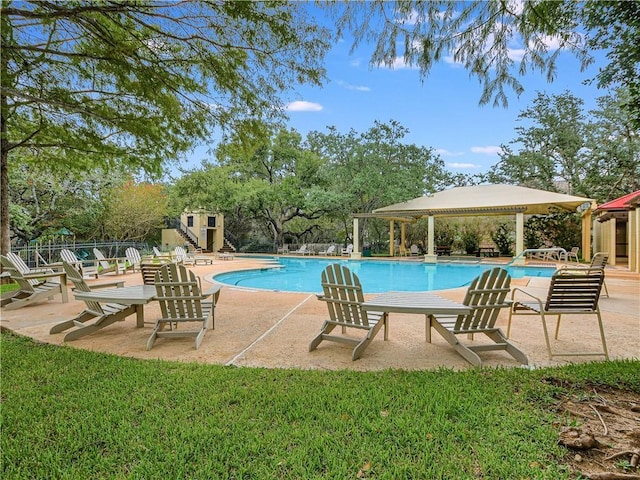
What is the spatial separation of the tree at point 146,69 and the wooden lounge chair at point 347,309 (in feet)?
11.0

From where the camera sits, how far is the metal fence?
12406 mm

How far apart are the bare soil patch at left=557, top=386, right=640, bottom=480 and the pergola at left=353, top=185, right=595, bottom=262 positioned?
15020 mm

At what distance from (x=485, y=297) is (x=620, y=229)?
18989 millimetres

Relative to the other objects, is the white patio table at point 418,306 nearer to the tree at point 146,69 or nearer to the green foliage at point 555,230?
the tree at point 146,69

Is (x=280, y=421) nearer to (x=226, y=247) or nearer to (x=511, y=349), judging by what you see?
(x=511, y=349)

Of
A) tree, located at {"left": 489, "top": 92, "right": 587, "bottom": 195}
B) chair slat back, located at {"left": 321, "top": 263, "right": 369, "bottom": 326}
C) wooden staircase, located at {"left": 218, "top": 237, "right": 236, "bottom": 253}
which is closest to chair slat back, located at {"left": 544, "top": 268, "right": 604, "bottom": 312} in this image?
chair slat back, located at {"left": 321, "top": 263, "right": 369, "bottom": 326}

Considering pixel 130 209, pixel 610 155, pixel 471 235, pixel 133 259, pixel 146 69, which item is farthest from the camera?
pixel 471 235

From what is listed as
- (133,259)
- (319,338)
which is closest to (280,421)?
(319,338)

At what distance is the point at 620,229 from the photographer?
683 inches

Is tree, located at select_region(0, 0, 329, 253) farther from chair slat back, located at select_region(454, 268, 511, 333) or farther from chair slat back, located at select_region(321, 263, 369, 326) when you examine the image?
chair slat back, located at select_region(454, 268, 511, 333)

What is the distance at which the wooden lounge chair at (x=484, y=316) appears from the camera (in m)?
3.48

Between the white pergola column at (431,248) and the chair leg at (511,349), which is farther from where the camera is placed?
the white pergola column at (431,248)

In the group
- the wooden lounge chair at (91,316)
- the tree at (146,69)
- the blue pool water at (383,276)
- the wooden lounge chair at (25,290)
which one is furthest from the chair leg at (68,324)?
the blue pool water at (383,276)

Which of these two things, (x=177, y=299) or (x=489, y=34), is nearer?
(x=489, y=34)
